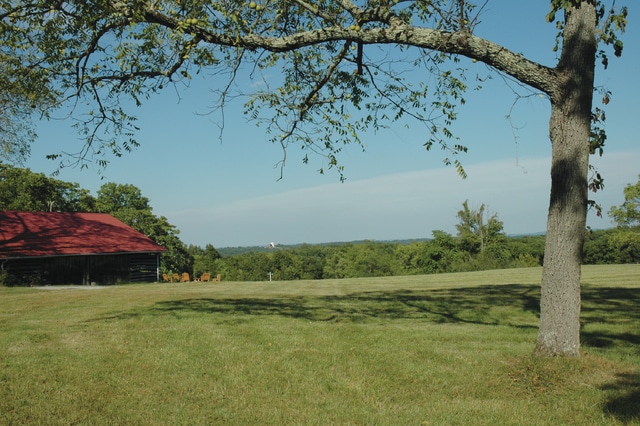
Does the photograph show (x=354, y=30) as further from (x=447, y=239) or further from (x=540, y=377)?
(x=447, y=239)

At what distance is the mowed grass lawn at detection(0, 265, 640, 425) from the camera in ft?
15.7

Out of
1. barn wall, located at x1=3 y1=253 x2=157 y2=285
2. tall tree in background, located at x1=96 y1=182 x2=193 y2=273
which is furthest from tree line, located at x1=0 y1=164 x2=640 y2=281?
barn wall, located at x1=3 y1=253 x2=157 y2=285

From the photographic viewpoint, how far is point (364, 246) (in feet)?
347

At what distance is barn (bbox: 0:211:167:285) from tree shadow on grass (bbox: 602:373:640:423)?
29.1 m

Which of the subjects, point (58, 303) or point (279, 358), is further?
point (58, 303)

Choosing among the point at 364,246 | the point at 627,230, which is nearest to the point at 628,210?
the point at 627,230

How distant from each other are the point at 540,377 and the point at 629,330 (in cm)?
466

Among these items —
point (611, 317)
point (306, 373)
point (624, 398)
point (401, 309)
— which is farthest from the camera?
point (401, 309)

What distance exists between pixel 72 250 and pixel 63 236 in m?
2.20

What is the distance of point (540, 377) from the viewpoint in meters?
5.59

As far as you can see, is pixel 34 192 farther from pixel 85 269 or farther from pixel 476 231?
pixel 476 231

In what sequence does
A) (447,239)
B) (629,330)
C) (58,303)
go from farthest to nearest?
(447,239), (58,303), (629,330)

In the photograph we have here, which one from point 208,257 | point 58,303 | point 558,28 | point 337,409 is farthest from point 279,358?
point 208,257

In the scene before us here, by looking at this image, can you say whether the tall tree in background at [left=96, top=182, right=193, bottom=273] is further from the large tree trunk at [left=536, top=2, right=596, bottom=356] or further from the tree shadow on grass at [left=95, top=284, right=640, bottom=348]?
the large tree trunk at [left=536, top=2, right=596, bottom=356]
